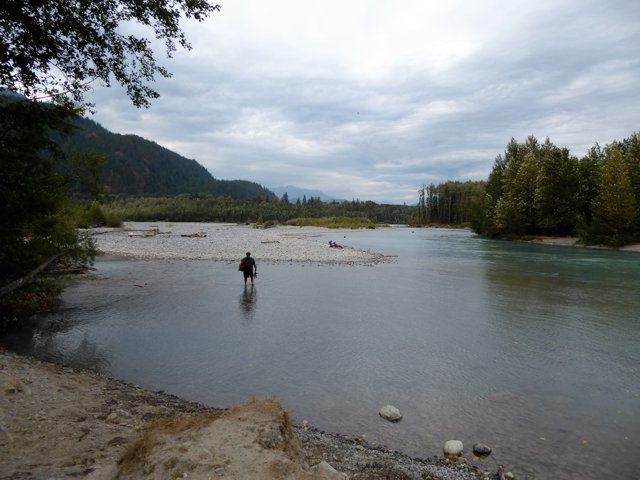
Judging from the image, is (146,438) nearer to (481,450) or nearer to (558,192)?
(481,450)

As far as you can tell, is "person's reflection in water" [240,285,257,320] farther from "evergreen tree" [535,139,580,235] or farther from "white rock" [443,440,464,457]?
"evergreen tree" [535,139,580,235]

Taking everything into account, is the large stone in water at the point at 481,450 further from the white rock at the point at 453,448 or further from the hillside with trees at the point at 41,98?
the hillside with trees at the point at 41,98

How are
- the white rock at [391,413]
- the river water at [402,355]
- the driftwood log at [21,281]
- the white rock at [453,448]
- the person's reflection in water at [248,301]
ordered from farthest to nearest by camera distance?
the person's reflection in water at [248,301] → the driftwood log at [21,281] → the white rock at [391,413] → the river water at [402,355] → the white rock at [453,448]

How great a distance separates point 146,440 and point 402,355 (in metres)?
10.5

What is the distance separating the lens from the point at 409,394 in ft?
34.8

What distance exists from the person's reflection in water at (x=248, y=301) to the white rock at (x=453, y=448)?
1185 cm

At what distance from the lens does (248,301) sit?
71.7ft

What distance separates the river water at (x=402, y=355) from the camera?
8.66 m

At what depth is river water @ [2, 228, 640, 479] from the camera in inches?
341

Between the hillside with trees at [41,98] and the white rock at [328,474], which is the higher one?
the hillside with trees at [41,98]

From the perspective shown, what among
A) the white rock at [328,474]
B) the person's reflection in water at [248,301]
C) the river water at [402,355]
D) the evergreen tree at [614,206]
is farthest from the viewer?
the evergreen tree at [614,206]

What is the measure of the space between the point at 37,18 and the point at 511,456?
14683 mm

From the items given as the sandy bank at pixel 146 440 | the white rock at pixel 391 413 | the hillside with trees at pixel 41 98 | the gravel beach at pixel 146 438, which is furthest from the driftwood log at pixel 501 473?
the hillside with trees at pixel 41 98

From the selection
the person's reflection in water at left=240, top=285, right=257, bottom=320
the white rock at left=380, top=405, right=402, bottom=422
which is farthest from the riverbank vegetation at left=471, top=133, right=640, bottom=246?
the white rock at left=380, top=405, right=402, bottom=422
